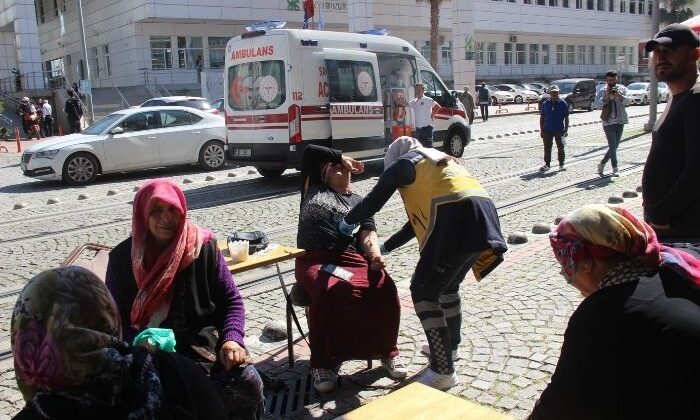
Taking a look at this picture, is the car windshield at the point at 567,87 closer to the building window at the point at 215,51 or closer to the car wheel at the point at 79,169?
the building window at the point at 215,51

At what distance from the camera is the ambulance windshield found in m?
11.8

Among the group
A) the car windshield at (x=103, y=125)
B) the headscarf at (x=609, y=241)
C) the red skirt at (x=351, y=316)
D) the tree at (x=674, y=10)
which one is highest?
the tree at (x=674, y=10)

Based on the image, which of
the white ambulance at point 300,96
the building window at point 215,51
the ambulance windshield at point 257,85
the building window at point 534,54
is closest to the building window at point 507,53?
the building window at point 534,54

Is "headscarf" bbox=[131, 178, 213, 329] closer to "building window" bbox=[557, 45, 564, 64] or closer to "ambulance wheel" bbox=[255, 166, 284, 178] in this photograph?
"ambulance wheel" bbox=[255, 166, 284, 178]

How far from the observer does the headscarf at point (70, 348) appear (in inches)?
67.8

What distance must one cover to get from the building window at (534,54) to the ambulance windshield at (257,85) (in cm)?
5081

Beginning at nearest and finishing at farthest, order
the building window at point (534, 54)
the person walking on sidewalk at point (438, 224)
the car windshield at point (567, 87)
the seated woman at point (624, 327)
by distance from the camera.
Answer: the seated woman at point (624, 327) → the person walking on sidewalk at point (438, 224) → the car windshield at point (567, 87) → the building window at point (534, 54)

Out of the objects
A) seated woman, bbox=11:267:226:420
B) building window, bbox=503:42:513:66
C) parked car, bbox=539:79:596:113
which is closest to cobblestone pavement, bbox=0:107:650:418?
seated woman, bbox=11:267:226:420

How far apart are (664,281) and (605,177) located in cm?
1011

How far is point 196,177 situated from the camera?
44.9 ft

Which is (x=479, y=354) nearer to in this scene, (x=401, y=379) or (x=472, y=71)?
(x=401, y=379)

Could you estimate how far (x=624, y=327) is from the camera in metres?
1.97

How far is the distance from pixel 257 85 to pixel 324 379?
895 centimetres

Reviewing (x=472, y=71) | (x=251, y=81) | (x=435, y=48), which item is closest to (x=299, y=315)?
(x=251, y=81)
